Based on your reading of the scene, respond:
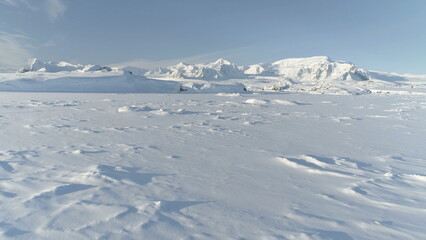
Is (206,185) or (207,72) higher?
(207,72)

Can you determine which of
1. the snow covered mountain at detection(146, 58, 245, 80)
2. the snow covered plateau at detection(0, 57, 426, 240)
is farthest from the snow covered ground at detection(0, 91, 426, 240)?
the snow covered mountain at detection(146, 58, 245, 80)

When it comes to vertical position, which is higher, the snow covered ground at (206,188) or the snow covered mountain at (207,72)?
the snow covered mountain at (207,72)

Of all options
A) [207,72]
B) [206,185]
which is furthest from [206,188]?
[207,72]

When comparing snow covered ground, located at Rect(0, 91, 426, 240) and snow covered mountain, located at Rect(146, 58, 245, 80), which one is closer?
snow covered ground, located at Rect(0, 91, 426, 240)

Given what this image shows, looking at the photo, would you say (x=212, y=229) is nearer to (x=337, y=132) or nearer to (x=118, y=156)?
(x=118, y=156)

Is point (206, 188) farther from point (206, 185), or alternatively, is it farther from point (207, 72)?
point (207, 72)

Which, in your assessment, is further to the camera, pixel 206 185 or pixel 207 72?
pixel 207 72

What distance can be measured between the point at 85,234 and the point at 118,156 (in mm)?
2249

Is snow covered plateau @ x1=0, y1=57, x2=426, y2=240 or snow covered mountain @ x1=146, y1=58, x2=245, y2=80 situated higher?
snow covered mountain @ x1=146, y1=58, x2=245, y2=80

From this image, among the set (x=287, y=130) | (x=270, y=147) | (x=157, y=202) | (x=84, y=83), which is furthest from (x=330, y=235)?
(x=84, y=83)

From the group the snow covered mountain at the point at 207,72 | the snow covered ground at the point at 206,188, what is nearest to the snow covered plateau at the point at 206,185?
the snow covered ground at the point at 206,188

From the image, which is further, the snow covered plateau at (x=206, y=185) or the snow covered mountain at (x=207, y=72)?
the snow covered mountain at (x=207, y=72)

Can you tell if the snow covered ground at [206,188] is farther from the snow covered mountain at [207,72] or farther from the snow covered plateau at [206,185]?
the snow covered mountain at [207,72]

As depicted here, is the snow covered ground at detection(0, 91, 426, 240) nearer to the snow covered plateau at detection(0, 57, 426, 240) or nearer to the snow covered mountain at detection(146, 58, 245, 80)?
the snow covered plateau at detection(0, 57, 426, 240)
